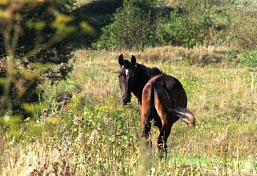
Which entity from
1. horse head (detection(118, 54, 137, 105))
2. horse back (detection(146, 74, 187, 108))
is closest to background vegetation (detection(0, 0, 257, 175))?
horse head (detection(118, 54, 137, 105))

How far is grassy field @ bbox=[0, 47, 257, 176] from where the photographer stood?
182 inches

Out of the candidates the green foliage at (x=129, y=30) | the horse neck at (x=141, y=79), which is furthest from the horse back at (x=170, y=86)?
the green foliage at (x=129, y=30)

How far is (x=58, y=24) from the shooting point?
3148 mm

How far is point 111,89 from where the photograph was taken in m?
14.3

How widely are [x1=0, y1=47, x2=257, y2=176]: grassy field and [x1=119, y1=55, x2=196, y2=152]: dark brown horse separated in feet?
0.88

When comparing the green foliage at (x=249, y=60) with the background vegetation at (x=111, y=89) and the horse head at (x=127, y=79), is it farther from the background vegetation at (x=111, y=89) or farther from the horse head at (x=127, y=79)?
the horse head at (x=127, y=79)

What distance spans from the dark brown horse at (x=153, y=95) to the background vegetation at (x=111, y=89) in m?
0.34

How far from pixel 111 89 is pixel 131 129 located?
6492 mm

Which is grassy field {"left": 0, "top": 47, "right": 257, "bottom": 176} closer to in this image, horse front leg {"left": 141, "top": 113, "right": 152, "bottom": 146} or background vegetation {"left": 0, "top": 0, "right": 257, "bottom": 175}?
background vegetation {"left": 0, "top": 0, "right": 257, "bottom": 175}

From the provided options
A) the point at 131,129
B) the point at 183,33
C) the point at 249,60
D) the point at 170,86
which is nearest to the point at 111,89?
the point at 131,129

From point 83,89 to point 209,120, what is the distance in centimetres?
448

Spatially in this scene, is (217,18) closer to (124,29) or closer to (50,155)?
(124,29)

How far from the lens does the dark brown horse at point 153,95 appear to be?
704 centimetres

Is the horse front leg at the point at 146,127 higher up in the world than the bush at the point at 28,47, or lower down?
lower down
